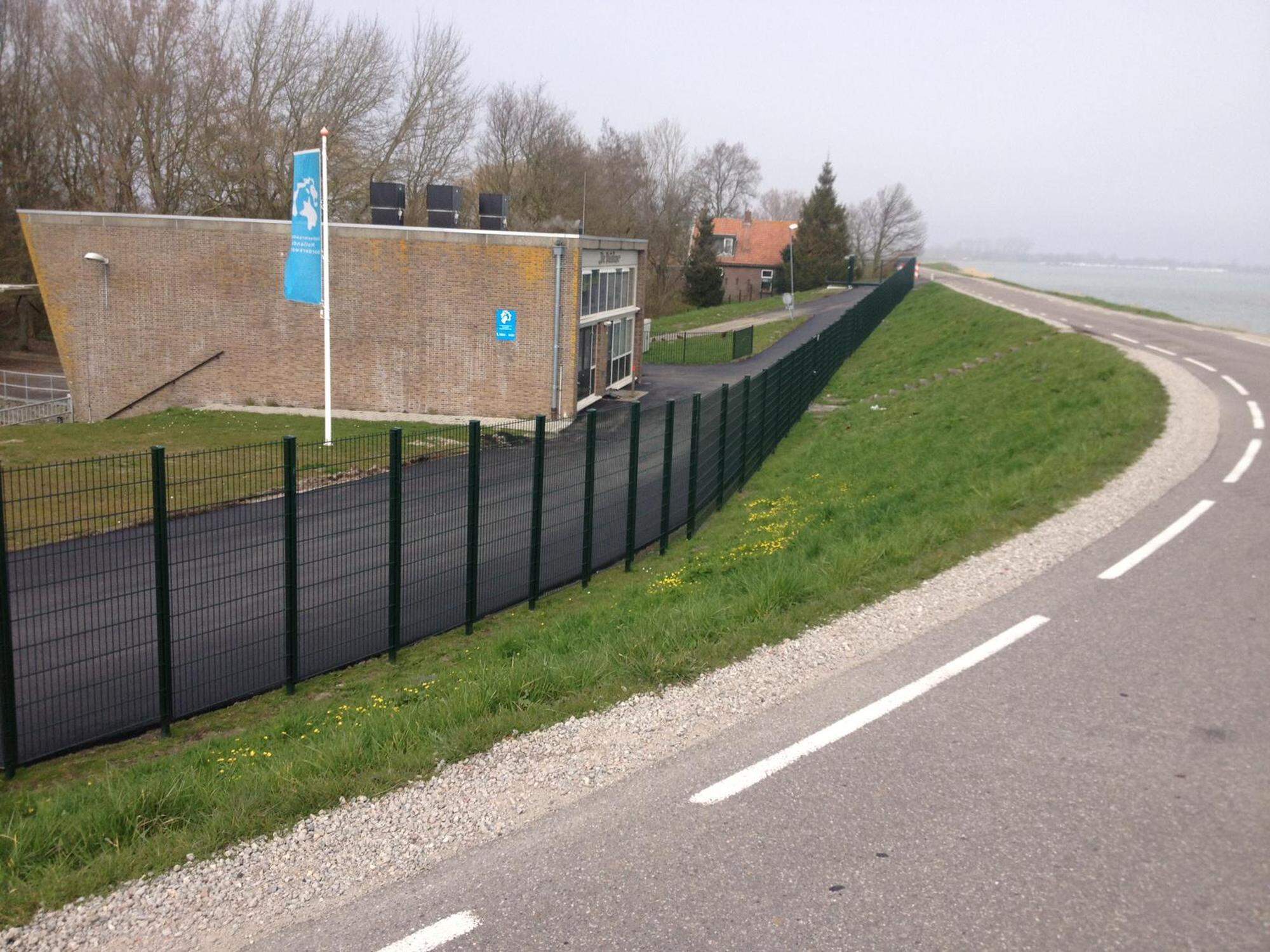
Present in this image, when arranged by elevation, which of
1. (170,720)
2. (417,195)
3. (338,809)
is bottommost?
(170,720)

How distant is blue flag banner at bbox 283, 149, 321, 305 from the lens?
20.8 meters

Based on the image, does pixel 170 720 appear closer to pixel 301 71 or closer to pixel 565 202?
pixel 301 71

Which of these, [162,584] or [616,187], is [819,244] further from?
[162,584]

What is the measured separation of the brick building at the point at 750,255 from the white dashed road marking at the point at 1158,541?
7540 cm

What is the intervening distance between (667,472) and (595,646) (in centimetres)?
Result: 533

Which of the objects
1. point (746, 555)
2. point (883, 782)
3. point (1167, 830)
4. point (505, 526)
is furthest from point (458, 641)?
point (1167, 830)

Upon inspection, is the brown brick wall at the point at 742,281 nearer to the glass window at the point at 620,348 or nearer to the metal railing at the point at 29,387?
the glass window at the point at 620,348

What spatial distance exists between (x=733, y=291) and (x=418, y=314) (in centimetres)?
6066

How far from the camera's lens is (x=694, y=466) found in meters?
13.2

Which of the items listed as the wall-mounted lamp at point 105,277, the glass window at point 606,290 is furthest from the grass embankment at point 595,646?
the wall-mounted lamp at point 105,277

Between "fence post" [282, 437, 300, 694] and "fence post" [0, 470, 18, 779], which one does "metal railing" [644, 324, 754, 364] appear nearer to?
"fence post" [282, 437, 300, 694]

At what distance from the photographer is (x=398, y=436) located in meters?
7.94

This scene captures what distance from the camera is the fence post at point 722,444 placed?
553 inches

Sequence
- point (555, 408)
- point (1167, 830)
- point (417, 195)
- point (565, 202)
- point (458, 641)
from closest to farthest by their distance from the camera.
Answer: point (1167, 830), point (458, 641), point (555, 408), point (417, 195), point (565, 202)
